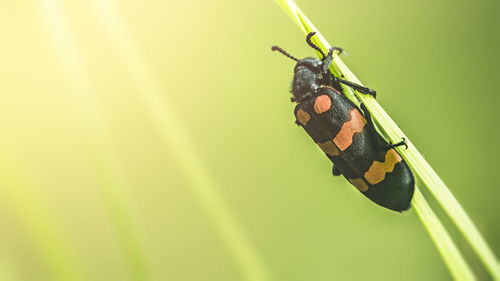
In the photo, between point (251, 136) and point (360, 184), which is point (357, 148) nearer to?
point (360, 184)

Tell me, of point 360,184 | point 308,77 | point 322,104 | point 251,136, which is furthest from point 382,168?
point 251,136

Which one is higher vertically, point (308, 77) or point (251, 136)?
point (251, 136)

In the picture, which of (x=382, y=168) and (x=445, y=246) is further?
(x=382, y=168)

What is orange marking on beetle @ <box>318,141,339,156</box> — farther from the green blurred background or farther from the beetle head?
the green blurred background

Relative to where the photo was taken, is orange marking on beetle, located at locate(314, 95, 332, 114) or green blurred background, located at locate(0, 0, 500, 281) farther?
green blurred background, located at locate(0, 0, 500, 281)

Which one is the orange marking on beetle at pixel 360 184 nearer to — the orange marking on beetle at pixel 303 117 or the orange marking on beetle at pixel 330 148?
the orange marking on beetle at pixel 330 148

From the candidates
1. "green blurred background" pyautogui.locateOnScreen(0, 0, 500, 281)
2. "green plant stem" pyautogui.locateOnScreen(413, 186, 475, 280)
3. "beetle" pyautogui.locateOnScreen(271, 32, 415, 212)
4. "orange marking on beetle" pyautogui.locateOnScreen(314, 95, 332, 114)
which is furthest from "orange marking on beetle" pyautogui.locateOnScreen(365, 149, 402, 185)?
"green blurred background" pyautogui.locateOnScreen(0, 0, 500, 281)

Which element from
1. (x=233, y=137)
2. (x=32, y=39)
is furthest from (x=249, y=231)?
(x=32, y=39)
